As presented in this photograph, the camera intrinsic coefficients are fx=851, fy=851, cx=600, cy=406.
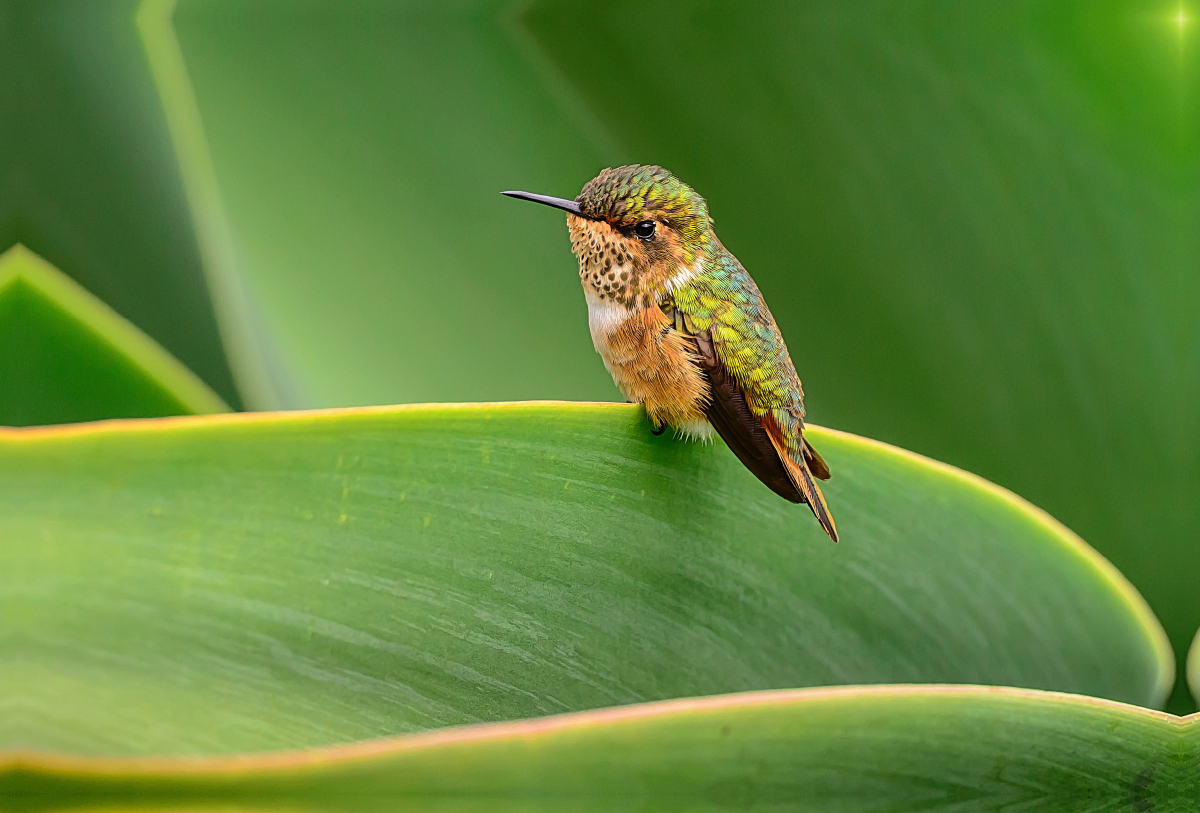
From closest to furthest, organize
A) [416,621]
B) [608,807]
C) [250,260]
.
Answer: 1. [608,807]
2. [416,621]
3. [250,260]

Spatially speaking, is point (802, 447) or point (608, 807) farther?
point (802, 447)

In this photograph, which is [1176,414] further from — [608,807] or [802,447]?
[608,807]

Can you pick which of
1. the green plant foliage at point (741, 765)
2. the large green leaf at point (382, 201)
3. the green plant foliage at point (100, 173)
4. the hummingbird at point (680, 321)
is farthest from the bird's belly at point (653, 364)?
the green plant foliage at point (100, 173)

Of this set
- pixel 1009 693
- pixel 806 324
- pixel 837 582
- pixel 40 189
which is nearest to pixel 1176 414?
pixel 806 324

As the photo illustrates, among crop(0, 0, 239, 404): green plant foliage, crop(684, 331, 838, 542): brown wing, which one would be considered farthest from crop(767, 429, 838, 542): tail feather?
crop(0, 0, 239, 404): green plant foliage

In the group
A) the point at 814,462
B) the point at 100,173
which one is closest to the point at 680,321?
the point at 814,462

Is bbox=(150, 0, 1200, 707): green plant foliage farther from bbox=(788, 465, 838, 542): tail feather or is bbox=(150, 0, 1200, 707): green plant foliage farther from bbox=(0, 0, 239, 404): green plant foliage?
bbox=(788, 465, 838, 542): tail feather

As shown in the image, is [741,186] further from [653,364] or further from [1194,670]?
[1194,670]
